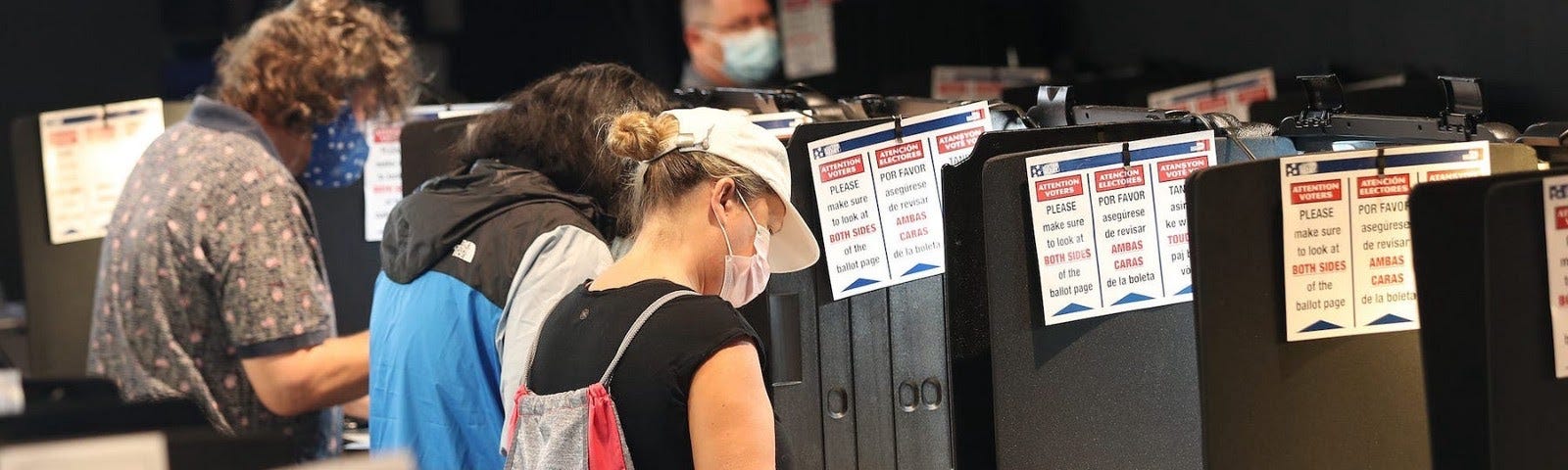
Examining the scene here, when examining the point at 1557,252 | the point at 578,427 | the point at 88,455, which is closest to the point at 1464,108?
the point at 1557,252

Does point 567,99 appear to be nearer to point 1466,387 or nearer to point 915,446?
point 915,446

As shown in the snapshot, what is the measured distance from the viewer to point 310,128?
2568 millimetres

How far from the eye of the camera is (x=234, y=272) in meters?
2.28

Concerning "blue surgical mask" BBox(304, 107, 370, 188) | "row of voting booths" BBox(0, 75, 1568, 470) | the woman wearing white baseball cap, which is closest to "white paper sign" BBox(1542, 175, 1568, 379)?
"row of voting booths" BBox(0, 75, 1568, 470)

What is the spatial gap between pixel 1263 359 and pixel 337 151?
178 cm

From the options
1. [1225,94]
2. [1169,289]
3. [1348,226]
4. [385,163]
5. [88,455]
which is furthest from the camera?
[1225,94]

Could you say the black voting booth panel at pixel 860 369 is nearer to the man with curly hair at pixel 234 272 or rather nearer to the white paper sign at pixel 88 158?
the man with curly hair at pixel 234 272

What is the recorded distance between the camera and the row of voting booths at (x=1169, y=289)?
1326 mm

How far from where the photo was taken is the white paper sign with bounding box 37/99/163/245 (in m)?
3.40

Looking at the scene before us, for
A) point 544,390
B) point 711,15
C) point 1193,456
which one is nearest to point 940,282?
point 1193,456

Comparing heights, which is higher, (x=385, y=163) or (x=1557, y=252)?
(x=385, y=163)

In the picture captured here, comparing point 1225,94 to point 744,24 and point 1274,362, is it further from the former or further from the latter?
point 1274,362

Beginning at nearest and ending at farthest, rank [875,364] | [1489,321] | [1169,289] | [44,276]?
[1489,321], [1169,289], [875,364], [44,276]

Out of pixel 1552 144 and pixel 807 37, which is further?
pixel 807 37
